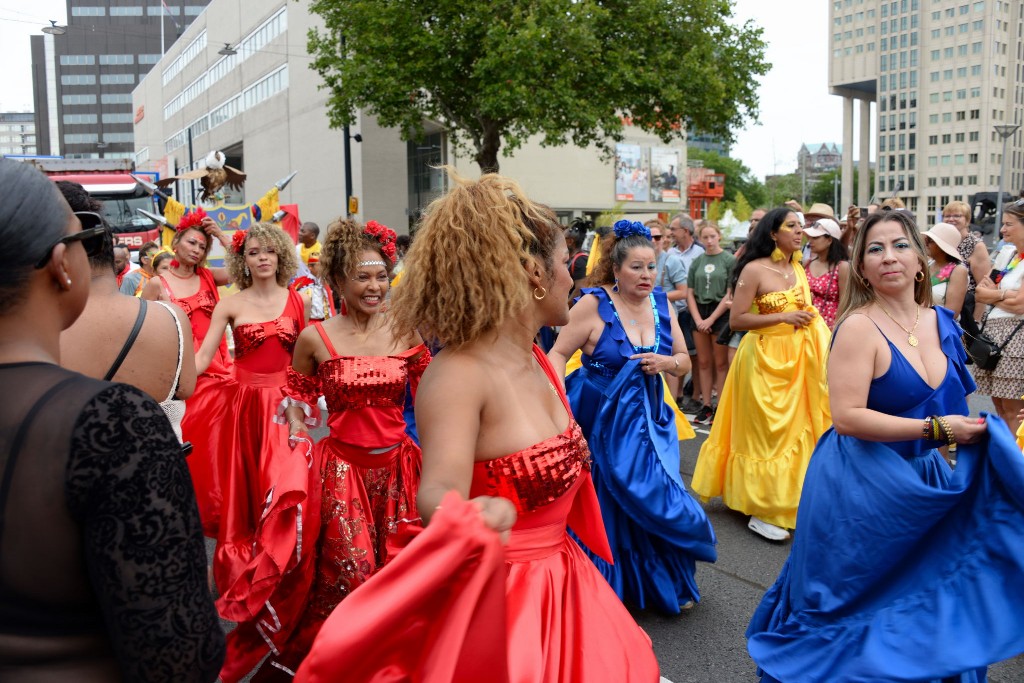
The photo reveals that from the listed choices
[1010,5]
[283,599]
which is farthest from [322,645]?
[1010,5]

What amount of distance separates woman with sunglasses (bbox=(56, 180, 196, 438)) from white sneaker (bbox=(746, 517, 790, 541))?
3.95 m

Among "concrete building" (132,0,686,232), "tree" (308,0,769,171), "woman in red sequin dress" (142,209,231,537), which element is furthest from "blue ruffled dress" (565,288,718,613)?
"concrete building" (132,0,686,232)

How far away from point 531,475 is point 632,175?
4759 cm

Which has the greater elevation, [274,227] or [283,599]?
[274,227]

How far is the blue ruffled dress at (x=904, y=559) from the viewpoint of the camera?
9.14 ft

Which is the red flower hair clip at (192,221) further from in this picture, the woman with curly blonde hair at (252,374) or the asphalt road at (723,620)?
the asphalt road at (723,620)

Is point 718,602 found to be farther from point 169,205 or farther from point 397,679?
point 169,205

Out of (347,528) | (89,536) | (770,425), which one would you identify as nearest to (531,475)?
(89,536)

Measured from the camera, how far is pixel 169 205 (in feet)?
33.3

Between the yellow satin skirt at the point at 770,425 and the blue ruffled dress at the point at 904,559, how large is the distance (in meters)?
2.31

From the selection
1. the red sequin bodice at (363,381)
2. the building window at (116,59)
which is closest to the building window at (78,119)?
the building window at (116,59)

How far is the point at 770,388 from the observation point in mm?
5875

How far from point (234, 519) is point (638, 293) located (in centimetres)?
262

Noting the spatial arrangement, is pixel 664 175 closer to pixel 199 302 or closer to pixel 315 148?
pixel 315 148
